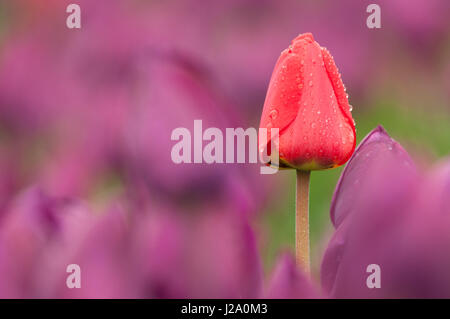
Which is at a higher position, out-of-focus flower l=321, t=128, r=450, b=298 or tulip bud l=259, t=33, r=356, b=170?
tulip bud l=259, t=33, r=356, b=170

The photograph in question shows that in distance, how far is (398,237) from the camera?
6.9 inches

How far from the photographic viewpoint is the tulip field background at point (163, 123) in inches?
7.8

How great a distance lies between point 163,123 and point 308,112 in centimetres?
5

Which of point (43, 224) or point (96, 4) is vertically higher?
point (96, 4)

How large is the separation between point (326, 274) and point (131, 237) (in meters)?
0.06

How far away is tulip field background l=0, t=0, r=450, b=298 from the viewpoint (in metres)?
0.20

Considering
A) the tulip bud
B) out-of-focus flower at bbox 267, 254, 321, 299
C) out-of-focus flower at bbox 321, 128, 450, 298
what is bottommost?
out-of-focus flower at bbox 267, 254, 321, 299

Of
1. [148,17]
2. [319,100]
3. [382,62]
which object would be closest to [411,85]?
[382,62]

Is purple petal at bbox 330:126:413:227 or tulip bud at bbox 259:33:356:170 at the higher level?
tulip bud at bbox 259:33:356:170

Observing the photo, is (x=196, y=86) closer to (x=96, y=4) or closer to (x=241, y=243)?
(x=241, y=243)

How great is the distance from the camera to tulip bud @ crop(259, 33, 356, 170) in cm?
24

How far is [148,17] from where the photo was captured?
92 cm

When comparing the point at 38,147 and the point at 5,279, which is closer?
the point at 5,279
